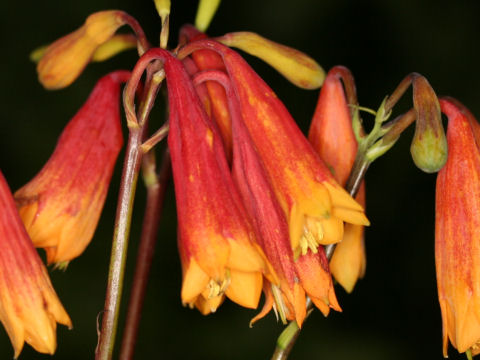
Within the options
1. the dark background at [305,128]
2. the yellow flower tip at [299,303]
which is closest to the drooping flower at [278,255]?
the yellow flower tip at [299,303]

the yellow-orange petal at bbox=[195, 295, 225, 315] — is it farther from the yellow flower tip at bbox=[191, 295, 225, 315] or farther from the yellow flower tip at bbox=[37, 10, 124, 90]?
the yellow flower tip at bbox=[37, 10, 124, 90]

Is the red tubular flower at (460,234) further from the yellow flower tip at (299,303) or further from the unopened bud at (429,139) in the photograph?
the yellow flower tip at (299,303)

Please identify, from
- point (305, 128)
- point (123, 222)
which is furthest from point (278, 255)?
point (305, 128)

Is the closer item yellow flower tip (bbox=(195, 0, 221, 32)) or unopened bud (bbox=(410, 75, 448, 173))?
unopened bud (bbox=(410, 75, 448, 173))

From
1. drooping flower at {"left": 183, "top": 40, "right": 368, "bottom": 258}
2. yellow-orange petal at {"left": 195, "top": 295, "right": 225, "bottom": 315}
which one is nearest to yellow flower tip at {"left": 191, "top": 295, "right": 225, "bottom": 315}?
yellow-orange petal at {"left": 195, "top": 295, "right": 225, "bottom": 315}

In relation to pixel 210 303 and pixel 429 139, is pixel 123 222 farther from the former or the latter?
pixel 429 139
